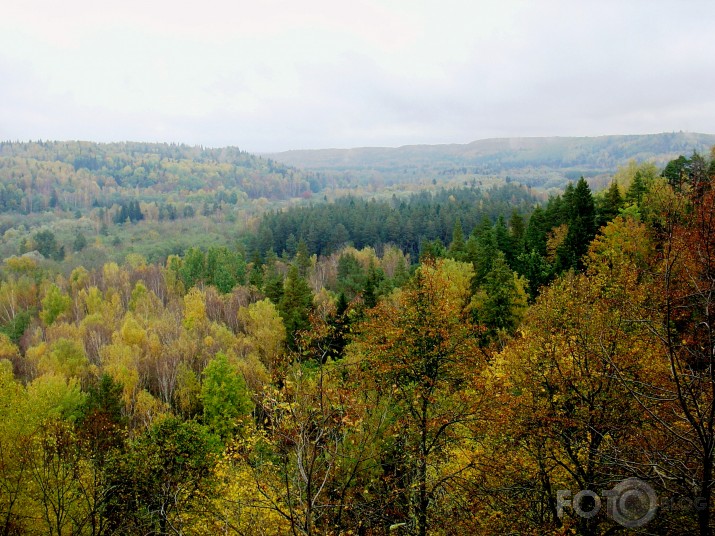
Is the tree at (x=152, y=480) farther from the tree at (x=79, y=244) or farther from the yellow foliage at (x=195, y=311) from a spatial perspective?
the tree at (x=79, y=244)

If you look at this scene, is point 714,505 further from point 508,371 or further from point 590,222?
A: point 590,222

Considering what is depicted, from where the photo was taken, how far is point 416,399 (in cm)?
1416

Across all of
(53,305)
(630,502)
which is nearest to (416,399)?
(630,502)

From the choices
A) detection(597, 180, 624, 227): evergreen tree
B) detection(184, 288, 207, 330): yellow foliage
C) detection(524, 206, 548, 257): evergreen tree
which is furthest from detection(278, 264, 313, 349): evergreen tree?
detection(597, 180, 624, 227): evergreen tree

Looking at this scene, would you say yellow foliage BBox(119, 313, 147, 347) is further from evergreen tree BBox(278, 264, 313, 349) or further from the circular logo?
the circular logo

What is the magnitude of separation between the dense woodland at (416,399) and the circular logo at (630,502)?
511 mm

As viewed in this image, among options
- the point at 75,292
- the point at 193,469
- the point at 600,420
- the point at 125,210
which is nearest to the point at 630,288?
the point at 600,420

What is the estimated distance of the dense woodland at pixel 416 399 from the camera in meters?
9.14

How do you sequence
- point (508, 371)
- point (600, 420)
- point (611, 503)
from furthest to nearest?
1. point (508, 371)
2. point (600, 420)
3. point (611, 503)

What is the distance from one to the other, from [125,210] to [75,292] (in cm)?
9027

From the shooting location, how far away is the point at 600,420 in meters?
12.5

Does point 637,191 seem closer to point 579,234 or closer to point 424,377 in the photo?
point 579,234

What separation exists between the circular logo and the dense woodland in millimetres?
511

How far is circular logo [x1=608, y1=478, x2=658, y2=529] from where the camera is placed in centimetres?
927
